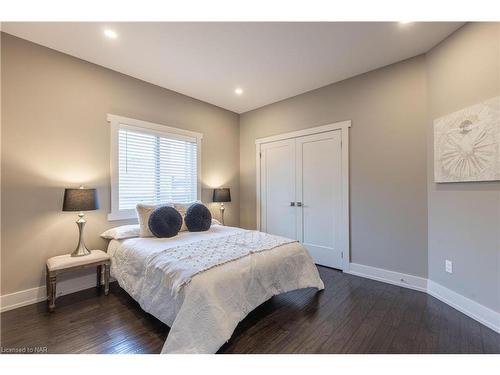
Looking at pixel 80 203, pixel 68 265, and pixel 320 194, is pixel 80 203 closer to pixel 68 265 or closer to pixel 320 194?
pixel 68 265

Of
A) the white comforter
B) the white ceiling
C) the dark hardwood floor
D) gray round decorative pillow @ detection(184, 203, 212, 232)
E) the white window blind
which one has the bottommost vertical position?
the dark hardwood floor

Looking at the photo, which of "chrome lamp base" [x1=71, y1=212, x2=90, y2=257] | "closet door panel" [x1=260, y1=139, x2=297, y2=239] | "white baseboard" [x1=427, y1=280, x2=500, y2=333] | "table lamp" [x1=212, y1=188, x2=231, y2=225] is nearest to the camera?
"white baseboard" [x1=427, y1=280, x2=500, y2=333]

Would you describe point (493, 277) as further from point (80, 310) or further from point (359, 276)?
point (80, 310)

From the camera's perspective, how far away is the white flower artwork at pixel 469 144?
194cm

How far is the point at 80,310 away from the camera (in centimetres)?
225

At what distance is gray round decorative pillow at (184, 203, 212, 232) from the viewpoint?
10.0ft

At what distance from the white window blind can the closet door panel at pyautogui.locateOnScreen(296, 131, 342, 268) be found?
1.88 meters

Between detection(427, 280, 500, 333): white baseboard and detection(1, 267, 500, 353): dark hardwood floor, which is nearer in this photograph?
detection(1, 267, 500, 353): dark hardwood floor

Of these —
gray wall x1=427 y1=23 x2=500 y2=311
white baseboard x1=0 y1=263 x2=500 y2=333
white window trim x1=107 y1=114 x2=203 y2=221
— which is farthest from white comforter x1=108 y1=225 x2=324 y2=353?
gray wall x1=427 y1=23 x2=500 y2=311

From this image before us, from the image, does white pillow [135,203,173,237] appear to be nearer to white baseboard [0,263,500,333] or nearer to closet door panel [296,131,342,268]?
white baseboard [0,263,500,333]

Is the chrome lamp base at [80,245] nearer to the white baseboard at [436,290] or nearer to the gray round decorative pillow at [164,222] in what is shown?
the gray round decorative pillow at [164,222]

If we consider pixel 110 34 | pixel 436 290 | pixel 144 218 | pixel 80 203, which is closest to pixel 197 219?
pixel 144 218

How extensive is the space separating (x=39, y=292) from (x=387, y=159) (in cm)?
438
